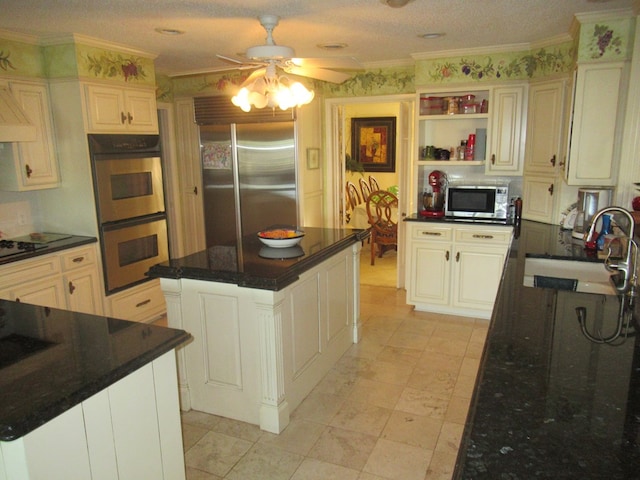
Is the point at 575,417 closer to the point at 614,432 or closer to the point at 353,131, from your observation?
the point at 614,432

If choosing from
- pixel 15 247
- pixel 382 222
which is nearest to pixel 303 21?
pixel 15 247

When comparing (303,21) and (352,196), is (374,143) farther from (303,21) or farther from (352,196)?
(303,21)

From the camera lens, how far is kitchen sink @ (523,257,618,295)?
2896mm

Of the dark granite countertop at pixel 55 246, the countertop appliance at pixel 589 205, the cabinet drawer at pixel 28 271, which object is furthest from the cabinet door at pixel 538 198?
the cabinet drawer at pixel 28 271

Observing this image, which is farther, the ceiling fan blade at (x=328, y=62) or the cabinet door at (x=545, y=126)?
the cabinet door at (x=545, y=126)

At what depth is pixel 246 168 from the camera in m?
5.06

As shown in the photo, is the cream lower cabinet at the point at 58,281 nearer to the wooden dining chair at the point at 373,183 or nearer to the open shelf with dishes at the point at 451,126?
the open shelf with dishes at the point at 451,126

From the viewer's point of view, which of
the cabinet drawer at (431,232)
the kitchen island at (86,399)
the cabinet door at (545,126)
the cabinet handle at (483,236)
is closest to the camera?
the kitchen island at (86,399)

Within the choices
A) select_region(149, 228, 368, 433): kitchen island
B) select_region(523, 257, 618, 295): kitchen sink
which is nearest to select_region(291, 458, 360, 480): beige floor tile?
select_region(149, 228, 368, 433): kitchen island

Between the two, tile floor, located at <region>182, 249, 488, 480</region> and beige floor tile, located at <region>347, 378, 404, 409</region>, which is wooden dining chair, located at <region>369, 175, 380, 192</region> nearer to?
tile floor, located at <region>182, 249, 488, 480</region>

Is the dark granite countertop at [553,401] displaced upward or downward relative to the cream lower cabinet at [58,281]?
upward

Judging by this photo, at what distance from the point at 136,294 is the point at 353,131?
4789 millimetres

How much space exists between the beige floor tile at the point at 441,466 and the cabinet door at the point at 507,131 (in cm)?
275

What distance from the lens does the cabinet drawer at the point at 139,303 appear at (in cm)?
397
